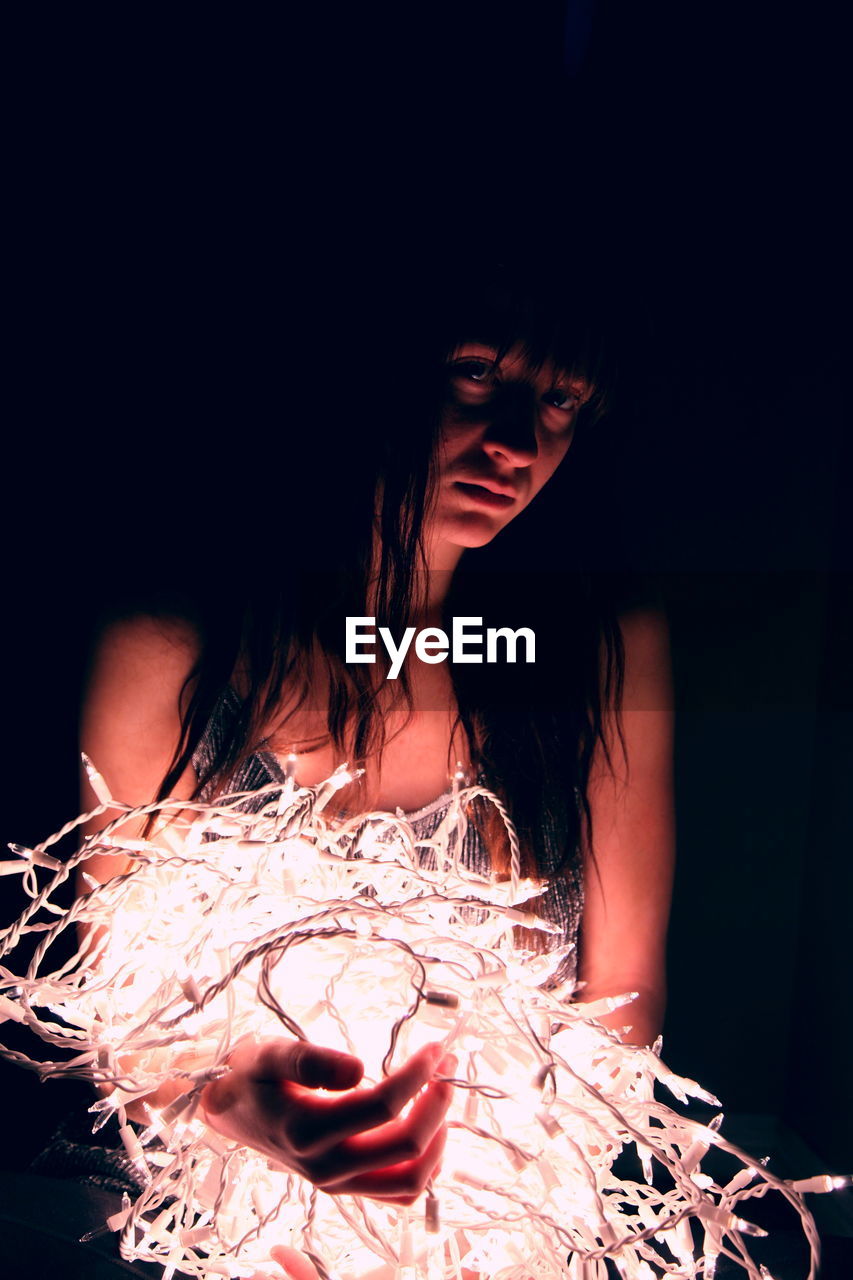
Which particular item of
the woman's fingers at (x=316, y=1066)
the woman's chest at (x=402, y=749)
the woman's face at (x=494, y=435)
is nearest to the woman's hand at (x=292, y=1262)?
the woman's fingers at (x=316, y=1066)

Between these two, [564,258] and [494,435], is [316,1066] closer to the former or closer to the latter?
[494,435]

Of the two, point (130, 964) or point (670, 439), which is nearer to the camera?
point (130, 964)

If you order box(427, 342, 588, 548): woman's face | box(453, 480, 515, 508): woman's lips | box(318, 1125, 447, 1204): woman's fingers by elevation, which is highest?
box(427, 342, 588, 548): woman's face

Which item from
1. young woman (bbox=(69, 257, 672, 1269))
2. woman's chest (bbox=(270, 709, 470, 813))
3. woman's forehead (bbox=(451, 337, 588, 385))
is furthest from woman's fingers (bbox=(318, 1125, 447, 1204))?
woman's forehead (bbox=(451, 337, 588, 385))

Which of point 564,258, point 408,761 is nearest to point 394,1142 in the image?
point 408,761

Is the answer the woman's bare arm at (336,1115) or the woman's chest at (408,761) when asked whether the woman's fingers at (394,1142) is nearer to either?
the woman's bare arm at (336,1115)

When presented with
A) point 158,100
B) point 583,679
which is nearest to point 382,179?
point 158,100

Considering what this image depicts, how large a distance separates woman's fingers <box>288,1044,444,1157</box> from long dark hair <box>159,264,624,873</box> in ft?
1.35

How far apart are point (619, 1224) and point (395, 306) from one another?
1.98 ft

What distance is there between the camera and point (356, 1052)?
0.35m

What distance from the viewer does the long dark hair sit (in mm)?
617

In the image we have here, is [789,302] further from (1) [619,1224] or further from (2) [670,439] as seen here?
(1) [619,1224]

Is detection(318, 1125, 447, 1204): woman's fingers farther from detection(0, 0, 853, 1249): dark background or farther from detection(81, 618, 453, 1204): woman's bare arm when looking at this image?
detection(0, 0, 853, 1249): dark background

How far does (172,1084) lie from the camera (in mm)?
582
